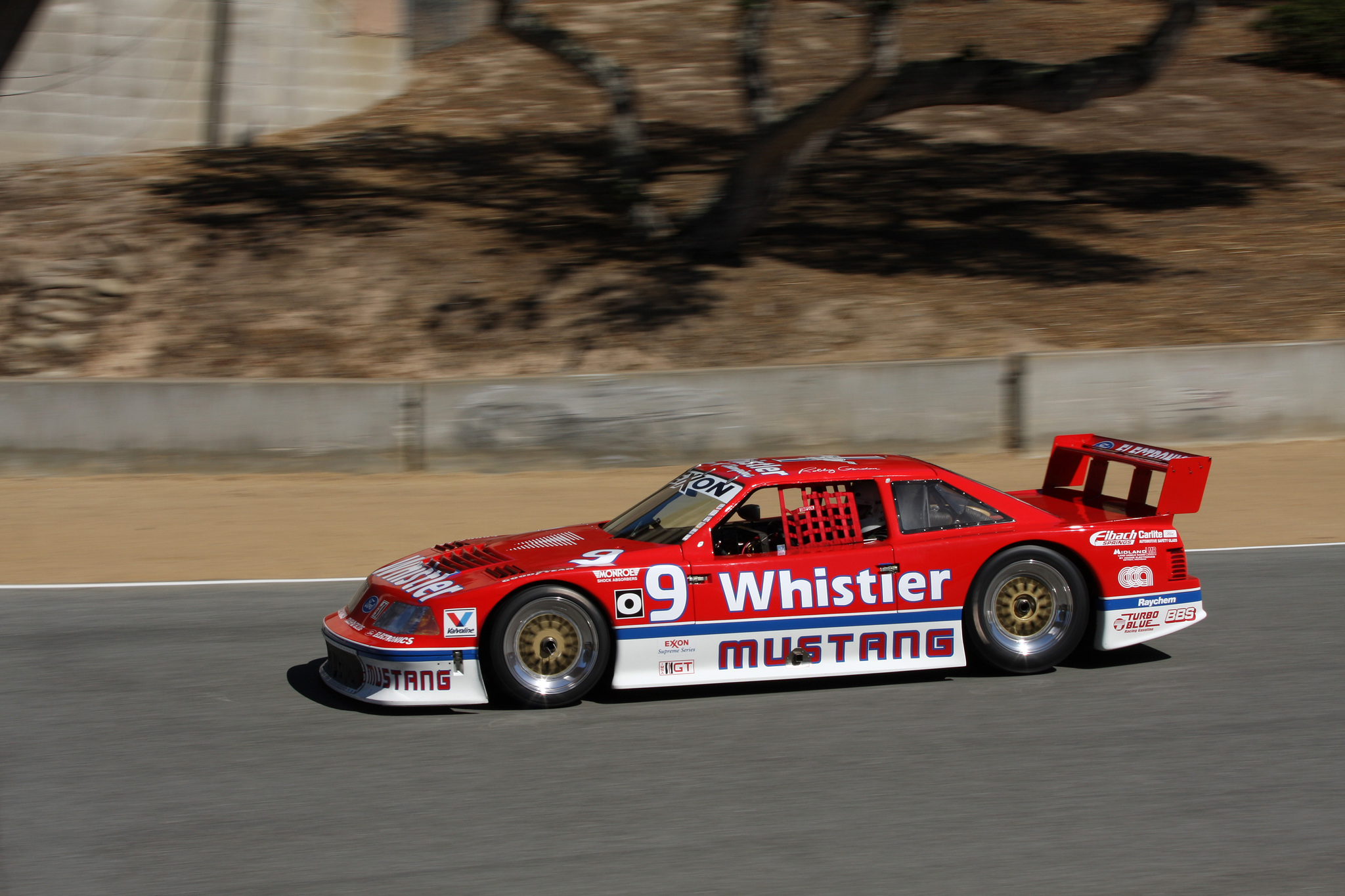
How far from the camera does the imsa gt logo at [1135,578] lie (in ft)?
23.3

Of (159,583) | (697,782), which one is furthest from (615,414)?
(697,782)

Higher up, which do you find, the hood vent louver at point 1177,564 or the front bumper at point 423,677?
the hood vent louver at point 1177,564

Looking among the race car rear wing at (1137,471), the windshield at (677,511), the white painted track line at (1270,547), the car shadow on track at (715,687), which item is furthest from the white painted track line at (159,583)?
the white painted track line at (1270,547)

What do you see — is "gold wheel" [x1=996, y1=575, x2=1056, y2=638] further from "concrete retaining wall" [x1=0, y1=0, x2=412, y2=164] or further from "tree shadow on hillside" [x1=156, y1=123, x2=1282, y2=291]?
"concrete retaining wall" [x1=0, y1=0, x2=412, y2=164]

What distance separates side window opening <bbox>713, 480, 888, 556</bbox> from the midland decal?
0.62ft

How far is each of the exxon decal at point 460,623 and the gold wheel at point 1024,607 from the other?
2779mm

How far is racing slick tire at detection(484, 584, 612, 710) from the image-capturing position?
6414mm

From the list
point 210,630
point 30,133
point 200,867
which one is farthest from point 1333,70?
point 200,867

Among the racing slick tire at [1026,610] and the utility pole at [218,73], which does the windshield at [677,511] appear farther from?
the utility pole at [218,73]

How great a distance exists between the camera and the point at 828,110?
1772cm

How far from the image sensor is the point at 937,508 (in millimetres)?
7109

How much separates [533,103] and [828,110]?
11269mm

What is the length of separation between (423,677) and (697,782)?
5.12 ft

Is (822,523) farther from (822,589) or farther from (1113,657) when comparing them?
(1113,657)
